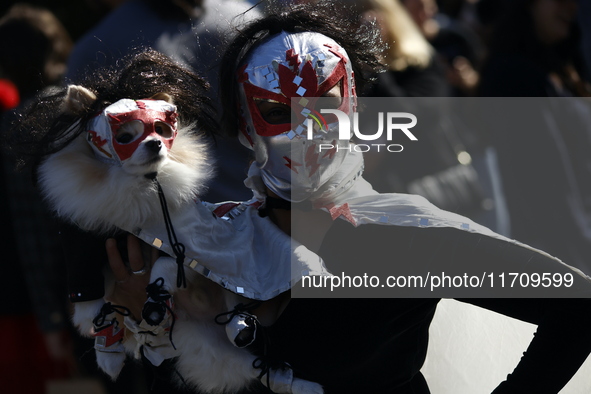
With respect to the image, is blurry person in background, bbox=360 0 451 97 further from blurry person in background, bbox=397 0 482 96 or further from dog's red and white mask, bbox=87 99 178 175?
dog's red and white mask, bbox=87 99 178 175

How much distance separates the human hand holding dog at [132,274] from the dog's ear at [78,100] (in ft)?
0.99

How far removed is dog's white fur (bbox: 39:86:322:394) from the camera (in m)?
1.90

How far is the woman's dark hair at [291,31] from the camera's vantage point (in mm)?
2105

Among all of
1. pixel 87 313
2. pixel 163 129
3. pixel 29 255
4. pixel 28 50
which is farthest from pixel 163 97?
pixel 28 50

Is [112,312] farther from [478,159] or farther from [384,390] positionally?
[478,159]

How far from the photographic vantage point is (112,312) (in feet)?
6.49

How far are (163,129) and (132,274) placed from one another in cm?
35

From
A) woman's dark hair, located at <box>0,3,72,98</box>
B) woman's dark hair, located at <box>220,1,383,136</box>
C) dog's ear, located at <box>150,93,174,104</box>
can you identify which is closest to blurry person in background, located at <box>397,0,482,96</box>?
woman's dark hair, located at <box>0,3,72,98</box>

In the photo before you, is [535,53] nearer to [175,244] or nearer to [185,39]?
[185,39]

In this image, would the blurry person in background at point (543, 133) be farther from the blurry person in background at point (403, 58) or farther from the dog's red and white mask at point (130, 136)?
the dog's red and white mask at point (130, 136)

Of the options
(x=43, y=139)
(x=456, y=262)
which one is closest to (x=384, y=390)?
(x=456, y=262)

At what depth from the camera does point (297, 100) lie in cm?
199

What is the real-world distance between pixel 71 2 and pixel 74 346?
3341 mm

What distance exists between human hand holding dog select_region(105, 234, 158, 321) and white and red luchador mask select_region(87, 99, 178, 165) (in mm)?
209
